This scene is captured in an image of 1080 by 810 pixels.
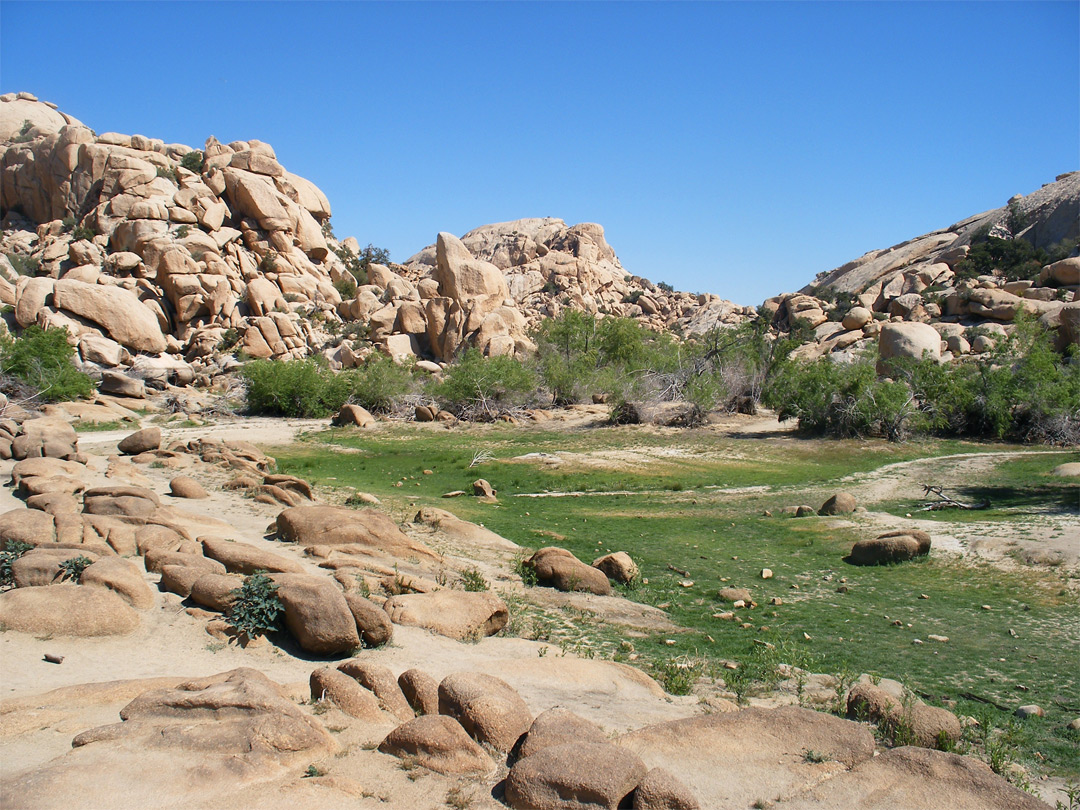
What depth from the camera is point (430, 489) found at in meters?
19.6

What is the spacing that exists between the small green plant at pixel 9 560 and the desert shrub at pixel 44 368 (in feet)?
87.2

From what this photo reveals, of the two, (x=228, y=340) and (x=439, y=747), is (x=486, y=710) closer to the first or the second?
(x=439, y=747)

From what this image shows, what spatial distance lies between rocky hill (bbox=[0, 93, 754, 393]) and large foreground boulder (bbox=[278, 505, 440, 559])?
35.0 metres

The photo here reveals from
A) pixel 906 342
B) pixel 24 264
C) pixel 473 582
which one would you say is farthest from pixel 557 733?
pixel 24 264

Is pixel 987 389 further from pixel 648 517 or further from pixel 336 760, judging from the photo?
pixel 336 760

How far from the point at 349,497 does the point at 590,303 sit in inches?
2473

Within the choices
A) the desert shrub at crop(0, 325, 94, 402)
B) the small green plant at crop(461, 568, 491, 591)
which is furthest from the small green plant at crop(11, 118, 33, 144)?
the small green plant at crop(461, 568, 491, 591)

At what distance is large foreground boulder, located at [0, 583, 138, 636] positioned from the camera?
6.72 metres

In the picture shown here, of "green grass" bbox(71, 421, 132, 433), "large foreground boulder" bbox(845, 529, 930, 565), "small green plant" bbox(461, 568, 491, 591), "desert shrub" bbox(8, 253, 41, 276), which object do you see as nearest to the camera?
"small green plant" bbox(461, 568, 491, 591)

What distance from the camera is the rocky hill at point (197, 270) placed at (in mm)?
45156

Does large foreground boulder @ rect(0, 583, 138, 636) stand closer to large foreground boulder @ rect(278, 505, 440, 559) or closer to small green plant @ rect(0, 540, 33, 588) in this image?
small green plant @ rect(0, 540, 33, 588)

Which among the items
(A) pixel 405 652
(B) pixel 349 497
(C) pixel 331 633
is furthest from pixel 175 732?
(B) pixel 349 497

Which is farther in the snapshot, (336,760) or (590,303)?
(590,303)

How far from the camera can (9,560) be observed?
763 cm
